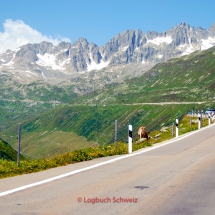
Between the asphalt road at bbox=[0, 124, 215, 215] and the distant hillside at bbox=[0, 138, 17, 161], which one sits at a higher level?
the asphalt road at bbox=[0, 124, 215, 215]

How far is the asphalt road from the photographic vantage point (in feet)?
26.2

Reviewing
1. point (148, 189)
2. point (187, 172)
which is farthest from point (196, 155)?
point (148, 189)

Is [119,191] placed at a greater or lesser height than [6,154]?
greater

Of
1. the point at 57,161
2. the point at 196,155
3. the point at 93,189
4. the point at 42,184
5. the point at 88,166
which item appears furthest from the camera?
the point at 196,155

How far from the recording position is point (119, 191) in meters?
9.62

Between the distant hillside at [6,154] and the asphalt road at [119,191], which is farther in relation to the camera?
the distant hillside at [6,154]

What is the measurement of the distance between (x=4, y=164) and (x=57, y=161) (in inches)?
83.0

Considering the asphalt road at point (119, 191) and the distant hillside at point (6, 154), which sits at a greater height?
the asphalt road at point (119, 191)

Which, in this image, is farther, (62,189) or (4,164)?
(4,164)

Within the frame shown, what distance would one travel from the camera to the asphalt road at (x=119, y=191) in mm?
7972

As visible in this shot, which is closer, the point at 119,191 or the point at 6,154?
the point at 119,191

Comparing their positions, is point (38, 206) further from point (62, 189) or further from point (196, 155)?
point (196, 155)

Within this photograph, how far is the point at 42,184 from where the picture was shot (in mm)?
10578

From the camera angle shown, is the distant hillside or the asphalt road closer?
the asphalt road
